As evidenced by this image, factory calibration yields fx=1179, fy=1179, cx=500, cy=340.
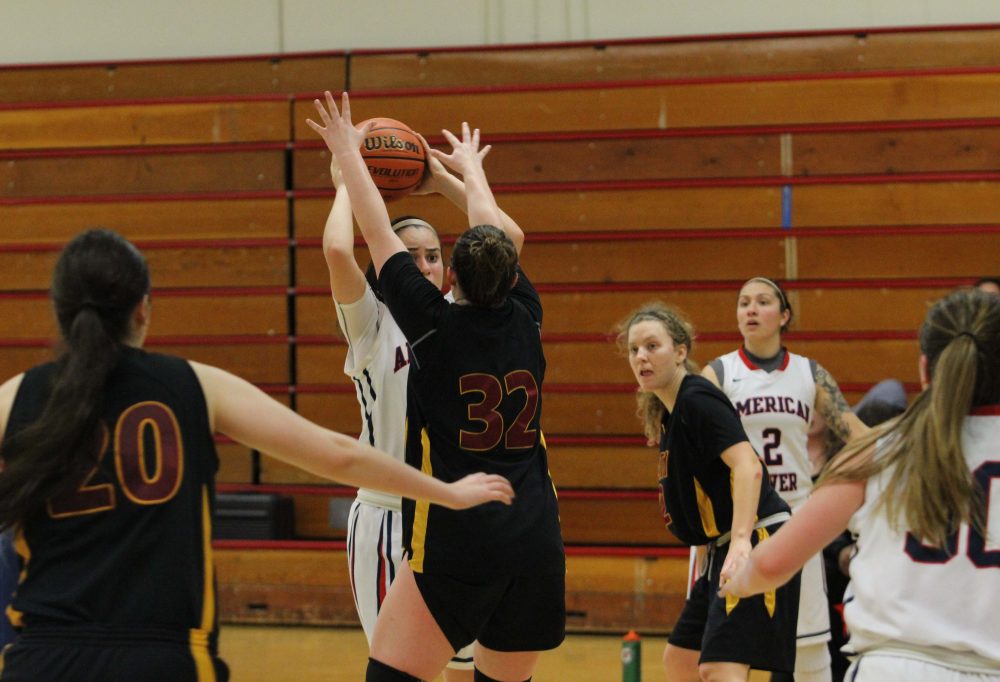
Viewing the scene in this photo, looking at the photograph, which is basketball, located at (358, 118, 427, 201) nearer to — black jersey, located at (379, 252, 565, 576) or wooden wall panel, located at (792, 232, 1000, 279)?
black jersey, located at (379, 252, 565, 576)

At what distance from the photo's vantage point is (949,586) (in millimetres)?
2246

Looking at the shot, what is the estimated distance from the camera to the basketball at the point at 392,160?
404cm

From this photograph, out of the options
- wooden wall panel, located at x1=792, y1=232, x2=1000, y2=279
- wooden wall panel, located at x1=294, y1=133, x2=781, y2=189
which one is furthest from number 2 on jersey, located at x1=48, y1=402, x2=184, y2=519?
wooden wall panel, located at x1=792, y1=232, x2=1000, y2=279

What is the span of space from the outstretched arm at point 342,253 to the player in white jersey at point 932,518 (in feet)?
5.51

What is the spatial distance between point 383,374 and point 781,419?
8.65 feet

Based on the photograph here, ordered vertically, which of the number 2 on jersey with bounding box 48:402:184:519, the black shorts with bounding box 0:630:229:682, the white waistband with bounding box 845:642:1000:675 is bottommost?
the white waistband with bounding box 845:642:1000:675

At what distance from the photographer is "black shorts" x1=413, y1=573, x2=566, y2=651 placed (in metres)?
3.25

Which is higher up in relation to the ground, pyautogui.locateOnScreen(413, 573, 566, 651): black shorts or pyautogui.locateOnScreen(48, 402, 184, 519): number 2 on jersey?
pyautogui.locateOnScreen(48, 402, 184, 519): number 2 on jersey

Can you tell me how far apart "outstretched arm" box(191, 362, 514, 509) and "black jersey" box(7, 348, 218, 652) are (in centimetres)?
6

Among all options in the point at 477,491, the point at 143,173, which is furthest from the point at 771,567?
the point at 143,173

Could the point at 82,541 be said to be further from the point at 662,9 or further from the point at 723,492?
the point at 662,9

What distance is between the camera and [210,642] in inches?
89.8

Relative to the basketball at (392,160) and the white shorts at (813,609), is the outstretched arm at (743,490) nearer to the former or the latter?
the white shorts at (813,609)

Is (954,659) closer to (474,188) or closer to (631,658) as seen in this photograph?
(474,188)
